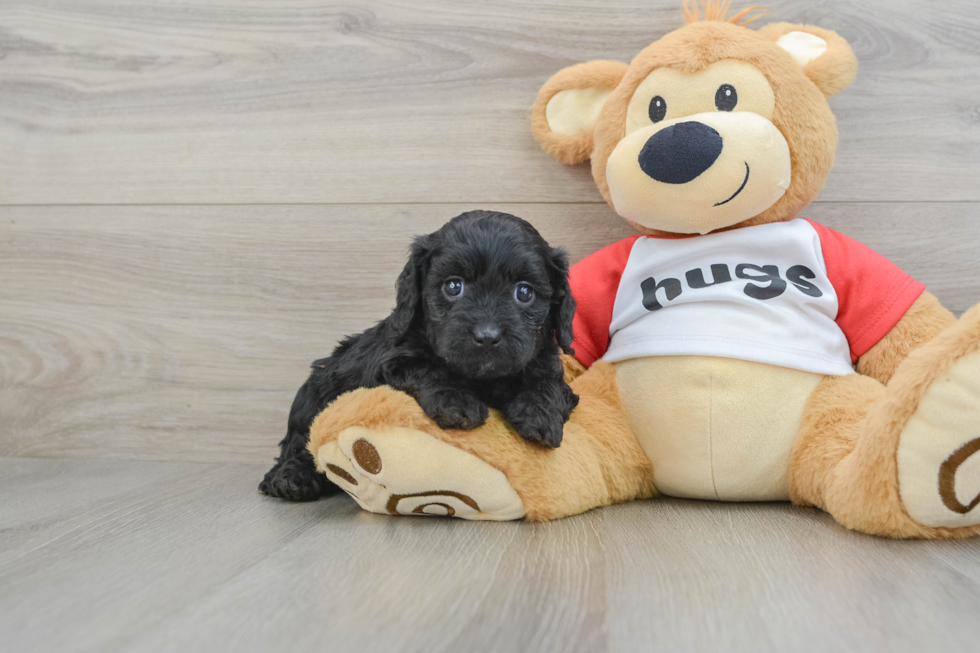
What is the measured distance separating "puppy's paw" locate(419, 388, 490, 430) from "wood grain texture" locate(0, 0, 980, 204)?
0.70 metres

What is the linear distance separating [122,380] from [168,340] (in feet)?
0.54

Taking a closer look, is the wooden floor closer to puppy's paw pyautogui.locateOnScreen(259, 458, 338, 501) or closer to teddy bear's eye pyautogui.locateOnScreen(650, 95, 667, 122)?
puppy's paw pyautogui.locateOnScreen(259, 458, 338, 501)

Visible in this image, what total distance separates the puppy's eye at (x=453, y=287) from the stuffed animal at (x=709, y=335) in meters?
0.18

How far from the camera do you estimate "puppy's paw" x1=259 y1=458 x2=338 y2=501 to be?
1.29 meters

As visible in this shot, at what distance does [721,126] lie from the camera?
1166mm

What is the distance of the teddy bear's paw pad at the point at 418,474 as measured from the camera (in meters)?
1.02

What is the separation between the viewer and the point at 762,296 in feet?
3.93

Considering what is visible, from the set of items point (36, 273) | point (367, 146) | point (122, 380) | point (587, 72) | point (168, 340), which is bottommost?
point (122, 380)

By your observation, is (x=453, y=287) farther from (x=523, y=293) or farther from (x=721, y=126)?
(x=721, y=126)

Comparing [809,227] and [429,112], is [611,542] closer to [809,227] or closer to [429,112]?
[809,227]

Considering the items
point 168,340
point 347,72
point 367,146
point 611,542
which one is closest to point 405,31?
point 347,72

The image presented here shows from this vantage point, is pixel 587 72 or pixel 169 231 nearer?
pixel 587 72

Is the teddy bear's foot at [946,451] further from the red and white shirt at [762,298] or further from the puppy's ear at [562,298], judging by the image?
the puppy's ear at [562,298]

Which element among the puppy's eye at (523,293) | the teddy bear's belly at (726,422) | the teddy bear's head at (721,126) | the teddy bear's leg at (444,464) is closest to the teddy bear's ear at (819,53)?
the teddy bear's head at (721,126)
